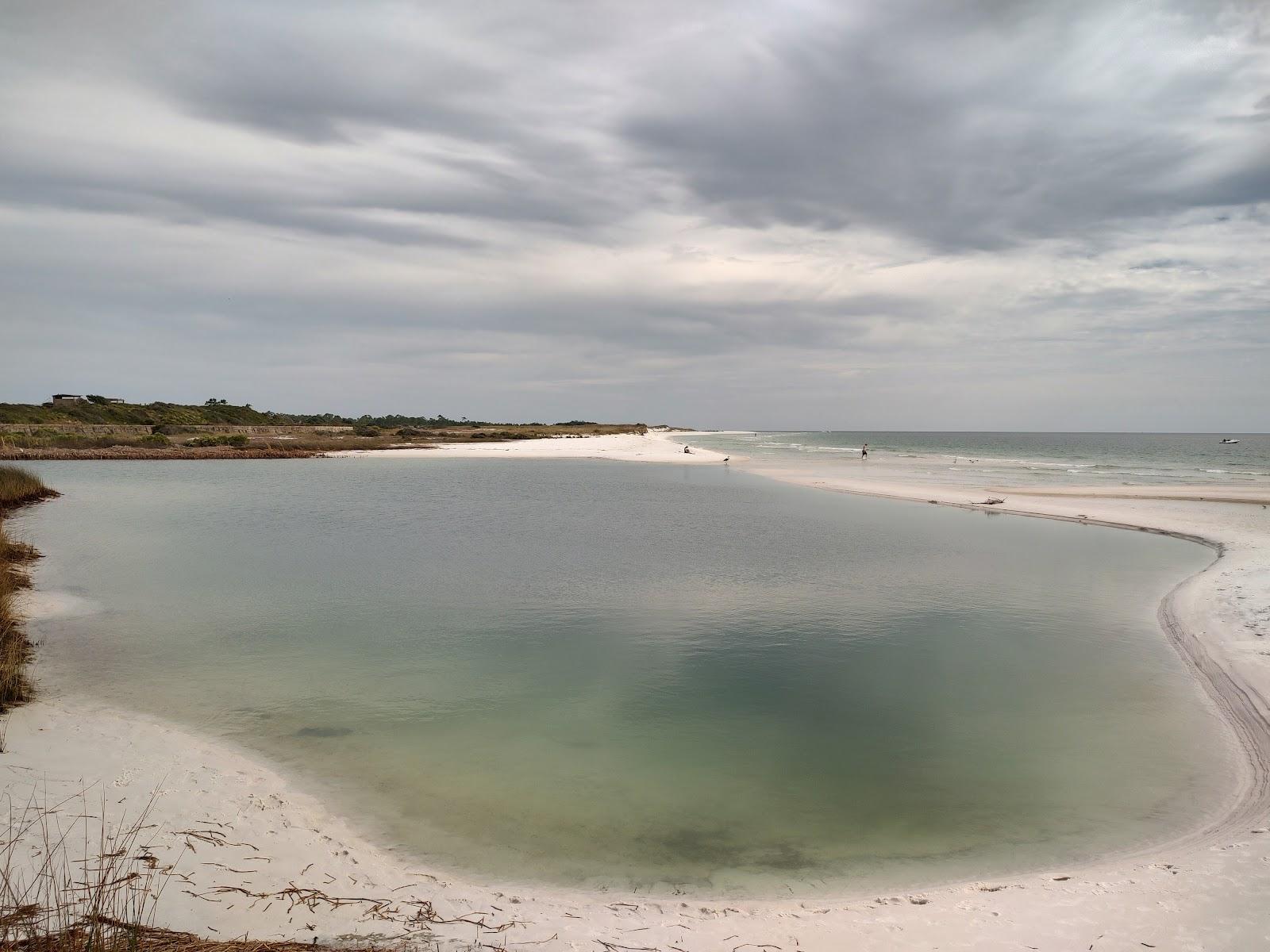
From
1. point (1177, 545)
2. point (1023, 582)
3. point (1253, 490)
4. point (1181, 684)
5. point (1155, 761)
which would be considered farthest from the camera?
point (1253, 490)

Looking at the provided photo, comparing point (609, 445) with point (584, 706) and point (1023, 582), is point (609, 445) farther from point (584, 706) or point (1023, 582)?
point (584, 706)

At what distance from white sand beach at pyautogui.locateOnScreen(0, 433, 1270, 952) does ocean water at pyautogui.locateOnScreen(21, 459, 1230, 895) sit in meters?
0.38

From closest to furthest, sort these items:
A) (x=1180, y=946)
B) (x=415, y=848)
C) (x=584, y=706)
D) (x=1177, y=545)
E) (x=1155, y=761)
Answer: (x=1180, y=946) < (x=415, y=848) < (x=1155, y=761) < (x=584, y=706) < (x=1177, y=545)

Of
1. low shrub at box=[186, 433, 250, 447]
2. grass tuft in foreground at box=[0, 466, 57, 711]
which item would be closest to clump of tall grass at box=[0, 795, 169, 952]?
grass tuft in foreground at box=[0, 466, 57, 711]

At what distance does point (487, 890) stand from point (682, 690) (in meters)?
5.47

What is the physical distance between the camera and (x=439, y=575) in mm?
19453

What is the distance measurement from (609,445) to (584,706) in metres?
99.5

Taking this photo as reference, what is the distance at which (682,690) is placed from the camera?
1108 centimetres

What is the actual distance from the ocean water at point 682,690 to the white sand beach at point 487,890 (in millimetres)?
381

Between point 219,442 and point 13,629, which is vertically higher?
point 219,442

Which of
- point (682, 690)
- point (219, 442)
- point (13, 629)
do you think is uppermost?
point (219, 442)

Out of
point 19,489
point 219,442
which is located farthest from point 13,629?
point 219,442

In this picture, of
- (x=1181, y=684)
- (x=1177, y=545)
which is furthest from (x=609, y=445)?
(x=1181, y=684)

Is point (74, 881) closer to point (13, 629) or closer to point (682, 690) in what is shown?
point (682, 690)
